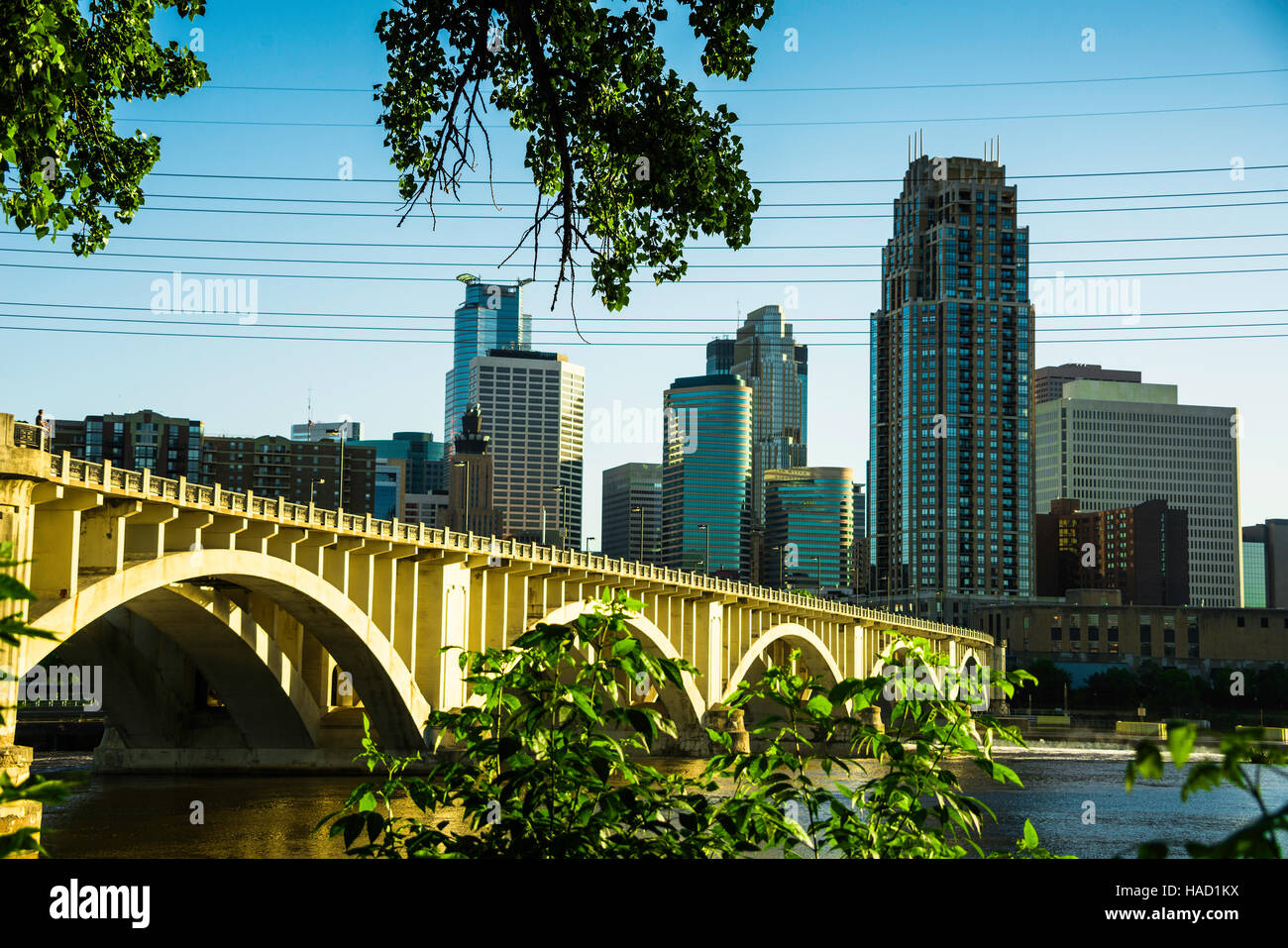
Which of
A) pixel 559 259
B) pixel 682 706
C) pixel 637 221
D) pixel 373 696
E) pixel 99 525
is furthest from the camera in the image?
pixel 682 706

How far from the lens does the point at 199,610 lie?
53.6 meters

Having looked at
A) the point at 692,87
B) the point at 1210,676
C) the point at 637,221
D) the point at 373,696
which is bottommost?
the point at 1210,676

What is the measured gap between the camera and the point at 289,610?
53.4 metres

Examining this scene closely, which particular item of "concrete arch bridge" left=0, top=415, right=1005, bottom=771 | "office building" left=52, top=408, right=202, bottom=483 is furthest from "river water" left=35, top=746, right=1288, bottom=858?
"office building" left=52, top=408, right=202, bottom=483

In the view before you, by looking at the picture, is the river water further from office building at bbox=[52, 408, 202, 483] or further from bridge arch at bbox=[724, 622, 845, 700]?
office building at bbox=[52, 408, 202, 483]

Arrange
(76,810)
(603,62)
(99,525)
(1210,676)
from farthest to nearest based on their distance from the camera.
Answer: (1210,676) < (76,810) < (99,525) < (603,62)

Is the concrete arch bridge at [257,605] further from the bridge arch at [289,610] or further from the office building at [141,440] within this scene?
the office building at [141,440]

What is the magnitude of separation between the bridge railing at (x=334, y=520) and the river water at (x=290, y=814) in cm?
1082

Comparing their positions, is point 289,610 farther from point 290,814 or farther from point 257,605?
point 290,814

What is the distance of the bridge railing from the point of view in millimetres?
38562
